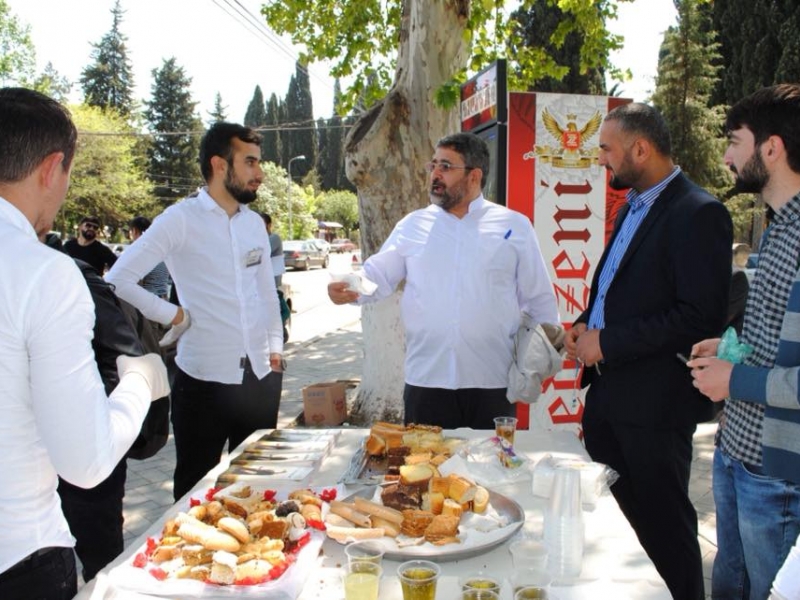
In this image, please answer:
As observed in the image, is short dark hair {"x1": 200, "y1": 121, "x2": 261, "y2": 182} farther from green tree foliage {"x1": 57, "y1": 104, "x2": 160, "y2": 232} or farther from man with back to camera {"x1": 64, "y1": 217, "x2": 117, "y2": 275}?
green tree foliage {"x1": 57, "y1": 104, "x2": 160, "y2": 232}

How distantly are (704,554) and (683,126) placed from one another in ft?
71.1

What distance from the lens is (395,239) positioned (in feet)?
11.5

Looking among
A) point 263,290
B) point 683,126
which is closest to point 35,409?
point 263,290

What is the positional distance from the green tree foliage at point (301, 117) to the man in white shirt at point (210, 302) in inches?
2918

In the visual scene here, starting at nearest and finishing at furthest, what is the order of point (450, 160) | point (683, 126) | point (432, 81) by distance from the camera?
point (450, 160) < point (432, 81) < point (683, 126)

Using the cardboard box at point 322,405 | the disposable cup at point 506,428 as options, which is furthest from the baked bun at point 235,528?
the cardboard box at point 322,405

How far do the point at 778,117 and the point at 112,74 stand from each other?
57.9 m

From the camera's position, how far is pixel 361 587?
141 centimetres

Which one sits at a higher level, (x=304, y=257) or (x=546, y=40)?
(x=546, y=40)

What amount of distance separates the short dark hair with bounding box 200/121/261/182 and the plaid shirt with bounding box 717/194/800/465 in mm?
2384

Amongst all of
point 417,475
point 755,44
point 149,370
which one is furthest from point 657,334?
point 755,44

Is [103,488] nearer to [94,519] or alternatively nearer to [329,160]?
[94,519]

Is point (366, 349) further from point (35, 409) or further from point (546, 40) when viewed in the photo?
point (546, 40)

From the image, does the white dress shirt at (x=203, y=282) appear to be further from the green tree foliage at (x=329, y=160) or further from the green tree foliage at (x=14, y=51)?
the green tree foliage at (x=329, y=160)
